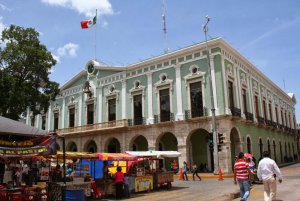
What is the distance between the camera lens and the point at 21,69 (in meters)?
20.8

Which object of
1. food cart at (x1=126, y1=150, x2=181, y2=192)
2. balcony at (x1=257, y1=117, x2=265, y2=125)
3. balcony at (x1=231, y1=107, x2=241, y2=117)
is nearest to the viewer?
food cart at (x1=126, y1=150, x2=181, y2=192)

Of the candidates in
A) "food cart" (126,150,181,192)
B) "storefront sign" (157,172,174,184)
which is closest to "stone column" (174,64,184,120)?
"food cart" (126,150,181,192)

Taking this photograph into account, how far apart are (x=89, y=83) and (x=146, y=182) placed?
20.4 meters

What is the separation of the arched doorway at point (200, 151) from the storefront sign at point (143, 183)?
31.7 feet

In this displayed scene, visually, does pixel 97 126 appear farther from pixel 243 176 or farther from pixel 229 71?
pixel 243 176

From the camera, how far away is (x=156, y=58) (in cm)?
2777

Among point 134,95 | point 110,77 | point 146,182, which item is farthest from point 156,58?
point 146,182

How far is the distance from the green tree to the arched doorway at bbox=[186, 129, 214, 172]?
12.5 m

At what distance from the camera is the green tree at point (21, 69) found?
20031 millimetres

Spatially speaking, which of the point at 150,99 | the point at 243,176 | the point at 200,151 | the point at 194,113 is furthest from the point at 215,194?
the point at 150,99

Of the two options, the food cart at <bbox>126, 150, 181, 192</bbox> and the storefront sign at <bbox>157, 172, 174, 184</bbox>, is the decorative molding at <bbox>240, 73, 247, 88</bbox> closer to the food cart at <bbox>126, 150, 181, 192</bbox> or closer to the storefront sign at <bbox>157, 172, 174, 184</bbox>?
the food cart at <bbox>126, 150, 181, 192</bbox>

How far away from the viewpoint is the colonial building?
80.7ft

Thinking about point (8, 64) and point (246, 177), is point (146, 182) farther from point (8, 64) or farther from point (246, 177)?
point (8, 64)

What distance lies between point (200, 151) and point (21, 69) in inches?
615
